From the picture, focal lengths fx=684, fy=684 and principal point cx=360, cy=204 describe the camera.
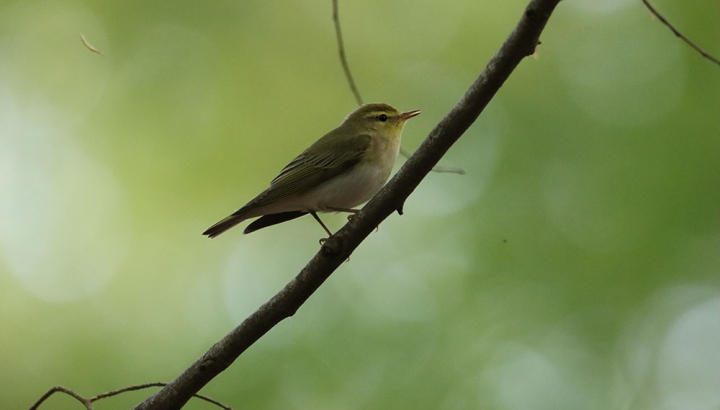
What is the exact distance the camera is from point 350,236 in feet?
10.0

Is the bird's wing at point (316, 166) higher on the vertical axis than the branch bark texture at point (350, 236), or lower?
lower

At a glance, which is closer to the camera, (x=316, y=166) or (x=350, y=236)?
(x=350, y=236)

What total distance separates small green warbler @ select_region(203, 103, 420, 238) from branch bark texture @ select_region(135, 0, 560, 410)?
1.44 metres

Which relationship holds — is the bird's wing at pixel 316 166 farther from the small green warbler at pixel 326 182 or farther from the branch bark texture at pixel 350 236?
the branch bark texture at pixel 350 236

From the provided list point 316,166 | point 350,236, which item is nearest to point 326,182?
point 316,166

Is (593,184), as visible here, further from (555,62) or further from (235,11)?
(235,11)

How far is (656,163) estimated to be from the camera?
8055 mm

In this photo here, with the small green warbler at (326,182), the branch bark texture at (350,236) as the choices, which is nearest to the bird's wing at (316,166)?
the small green warbler at (326,182)

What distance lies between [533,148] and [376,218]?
6.15 metres

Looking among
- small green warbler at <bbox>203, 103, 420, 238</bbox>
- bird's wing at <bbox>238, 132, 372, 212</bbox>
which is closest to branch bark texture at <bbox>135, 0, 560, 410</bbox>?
small green warbler at <bbox>203, 103, 420, 238</bbox>

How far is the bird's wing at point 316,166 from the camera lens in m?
4.59

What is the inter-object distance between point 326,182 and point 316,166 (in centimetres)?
20

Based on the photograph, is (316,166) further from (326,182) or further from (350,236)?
(350,236)

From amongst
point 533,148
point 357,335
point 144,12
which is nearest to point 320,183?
point 357,335
